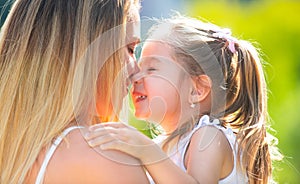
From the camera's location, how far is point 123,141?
2.08 metres

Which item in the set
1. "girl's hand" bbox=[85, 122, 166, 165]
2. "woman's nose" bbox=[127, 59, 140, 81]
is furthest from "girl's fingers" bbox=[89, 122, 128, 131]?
"woman's nose" bbox=[127, 59, 140, 81]

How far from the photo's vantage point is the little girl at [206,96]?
8.66 feet

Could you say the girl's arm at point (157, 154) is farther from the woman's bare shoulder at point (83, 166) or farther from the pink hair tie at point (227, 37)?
the pink hair tie at point (227, 37)

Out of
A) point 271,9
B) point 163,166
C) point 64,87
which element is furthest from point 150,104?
point 271,9

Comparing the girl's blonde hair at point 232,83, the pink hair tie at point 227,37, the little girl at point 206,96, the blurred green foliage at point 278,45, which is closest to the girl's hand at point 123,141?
the little girl at point 206,96

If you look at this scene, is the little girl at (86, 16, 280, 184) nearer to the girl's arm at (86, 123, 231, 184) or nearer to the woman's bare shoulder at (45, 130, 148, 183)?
the girl's arm at (86, 123, 231, 184)

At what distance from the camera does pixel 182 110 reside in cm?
277

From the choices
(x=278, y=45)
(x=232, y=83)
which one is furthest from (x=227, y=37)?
(x=278, y=45)

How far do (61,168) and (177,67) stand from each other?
93cm

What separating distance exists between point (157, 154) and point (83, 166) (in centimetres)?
30

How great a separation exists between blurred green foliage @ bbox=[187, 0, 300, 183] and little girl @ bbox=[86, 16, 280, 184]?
297 centimetres

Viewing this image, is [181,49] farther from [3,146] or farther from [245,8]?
[245,8]

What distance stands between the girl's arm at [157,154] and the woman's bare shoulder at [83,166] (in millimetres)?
34

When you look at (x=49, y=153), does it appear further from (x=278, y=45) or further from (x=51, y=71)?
(x=278, y=45)
